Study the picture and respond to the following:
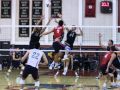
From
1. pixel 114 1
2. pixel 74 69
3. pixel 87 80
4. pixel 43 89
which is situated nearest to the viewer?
pixel 43 89

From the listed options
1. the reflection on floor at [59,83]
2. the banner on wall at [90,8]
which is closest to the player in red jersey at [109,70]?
the reflection on floor at [59,83]

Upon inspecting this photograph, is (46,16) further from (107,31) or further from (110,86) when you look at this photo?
(110,86)

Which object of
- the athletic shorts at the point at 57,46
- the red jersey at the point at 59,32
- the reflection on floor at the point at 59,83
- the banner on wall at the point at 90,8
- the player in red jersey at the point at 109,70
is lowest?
→ the reflection on floor at the point at 59,83

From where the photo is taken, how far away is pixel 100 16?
27516mm

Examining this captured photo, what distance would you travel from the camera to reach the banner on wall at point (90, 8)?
27.4 m

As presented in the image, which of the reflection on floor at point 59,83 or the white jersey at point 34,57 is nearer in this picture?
the white jersey at point 34,57

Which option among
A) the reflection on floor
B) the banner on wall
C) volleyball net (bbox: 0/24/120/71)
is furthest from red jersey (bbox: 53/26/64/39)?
the banner on wall

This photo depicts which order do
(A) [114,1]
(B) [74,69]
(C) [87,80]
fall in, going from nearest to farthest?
1. (C) [87,80]
2. (B) [74,69]
3. (A) [114,1]

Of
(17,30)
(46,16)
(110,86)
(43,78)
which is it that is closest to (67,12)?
(46,16)

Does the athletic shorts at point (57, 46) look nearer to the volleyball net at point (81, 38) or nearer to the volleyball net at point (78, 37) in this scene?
the volleyball net at point (81, 38)

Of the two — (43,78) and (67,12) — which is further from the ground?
(67,12)

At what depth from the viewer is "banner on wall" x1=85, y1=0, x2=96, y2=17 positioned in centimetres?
2744

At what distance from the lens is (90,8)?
1081 inches

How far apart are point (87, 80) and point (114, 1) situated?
27.1 ft
